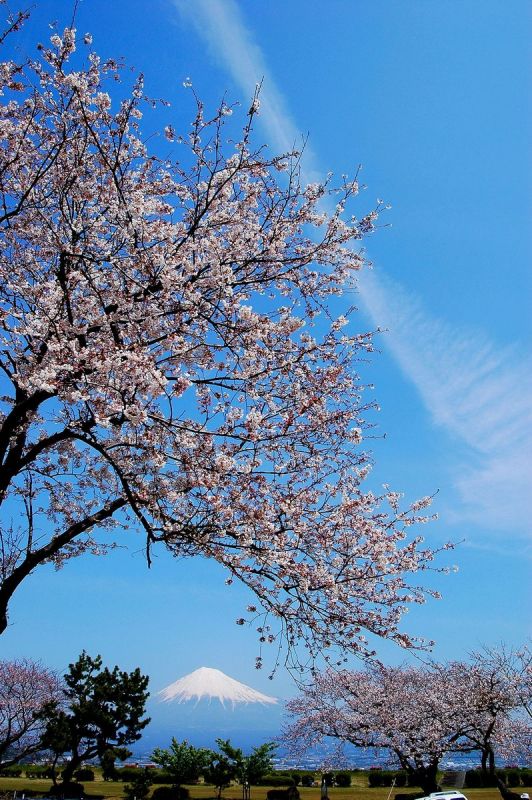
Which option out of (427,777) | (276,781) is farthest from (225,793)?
(427,777)

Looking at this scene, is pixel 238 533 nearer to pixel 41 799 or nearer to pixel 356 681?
pixel 41 799

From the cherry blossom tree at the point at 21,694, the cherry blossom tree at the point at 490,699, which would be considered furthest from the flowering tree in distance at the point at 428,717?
the cherry blossom tree at the point at 21,694

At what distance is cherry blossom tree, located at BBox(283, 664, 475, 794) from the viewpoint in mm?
25172

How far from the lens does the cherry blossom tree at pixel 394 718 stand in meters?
25.2

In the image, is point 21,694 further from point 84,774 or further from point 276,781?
point 276,781

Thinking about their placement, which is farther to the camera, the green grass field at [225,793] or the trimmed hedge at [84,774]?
the trimmed hedge at [84,774]

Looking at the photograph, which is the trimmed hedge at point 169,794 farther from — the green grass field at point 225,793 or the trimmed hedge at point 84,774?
the trimmed hedge at point 84,774

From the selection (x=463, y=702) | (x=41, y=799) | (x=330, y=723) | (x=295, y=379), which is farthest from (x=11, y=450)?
(x=330, y=723)

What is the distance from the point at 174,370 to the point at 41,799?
79.5 feet

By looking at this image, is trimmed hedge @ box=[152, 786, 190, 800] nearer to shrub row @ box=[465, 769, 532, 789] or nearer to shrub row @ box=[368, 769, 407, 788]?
shrub row @ box=[368, 769, 407, 788]

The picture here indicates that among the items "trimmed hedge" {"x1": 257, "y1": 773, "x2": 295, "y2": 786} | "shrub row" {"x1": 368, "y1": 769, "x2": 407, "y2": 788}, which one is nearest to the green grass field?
"trimmed hedge" {"x1": 257, "y1": 773, "x2": 295, "y2": 786}

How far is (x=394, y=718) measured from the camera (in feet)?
85.4

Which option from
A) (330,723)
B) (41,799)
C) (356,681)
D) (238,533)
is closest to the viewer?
(238,533)

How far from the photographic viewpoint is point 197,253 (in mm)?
7516
